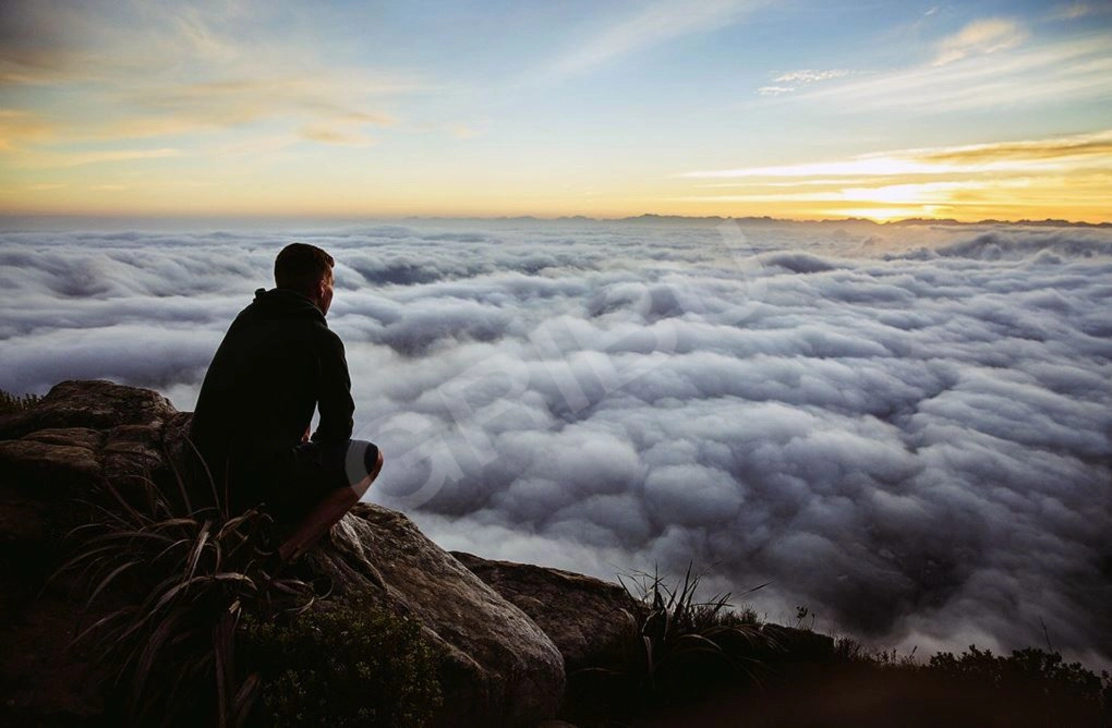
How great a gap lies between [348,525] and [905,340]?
115m

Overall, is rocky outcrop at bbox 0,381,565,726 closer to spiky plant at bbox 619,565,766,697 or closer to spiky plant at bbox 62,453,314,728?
spiky plant at bbox 62,453,314,728

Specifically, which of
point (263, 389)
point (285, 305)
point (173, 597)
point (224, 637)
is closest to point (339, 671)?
point (224, 637)

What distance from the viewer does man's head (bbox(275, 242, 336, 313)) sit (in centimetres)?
360

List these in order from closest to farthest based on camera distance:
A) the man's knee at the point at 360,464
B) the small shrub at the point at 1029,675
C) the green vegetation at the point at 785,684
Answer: the man's knee at the point at 360,464 → the green vegetation at the point at 785,684 → the small shrub at the point at 1029,675

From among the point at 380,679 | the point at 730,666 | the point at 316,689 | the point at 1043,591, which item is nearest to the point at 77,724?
the point at 316,689

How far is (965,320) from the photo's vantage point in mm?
117812

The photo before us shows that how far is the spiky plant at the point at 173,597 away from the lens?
2.61m

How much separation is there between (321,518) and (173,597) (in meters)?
0.84

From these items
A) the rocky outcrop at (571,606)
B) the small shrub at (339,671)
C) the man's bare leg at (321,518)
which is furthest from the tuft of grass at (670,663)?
the man's bare leg at (321,518)

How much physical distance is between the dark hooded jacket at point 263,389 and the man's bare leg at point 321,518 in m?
0.28

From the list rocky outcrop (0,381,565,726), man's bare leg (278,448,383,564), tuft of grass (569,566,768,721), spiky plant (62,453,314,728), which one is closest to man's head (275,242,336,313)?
man's bare leg (278,448,383,564)

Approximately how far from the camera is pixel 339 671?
2.76 m

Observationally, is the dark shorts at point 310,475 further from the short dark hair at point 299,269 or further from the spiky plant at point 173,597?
the short dark hair at point 299,269

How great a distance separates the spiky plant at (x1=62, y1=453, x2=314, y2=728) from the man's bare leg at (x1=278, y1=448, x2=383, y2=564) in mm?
121
